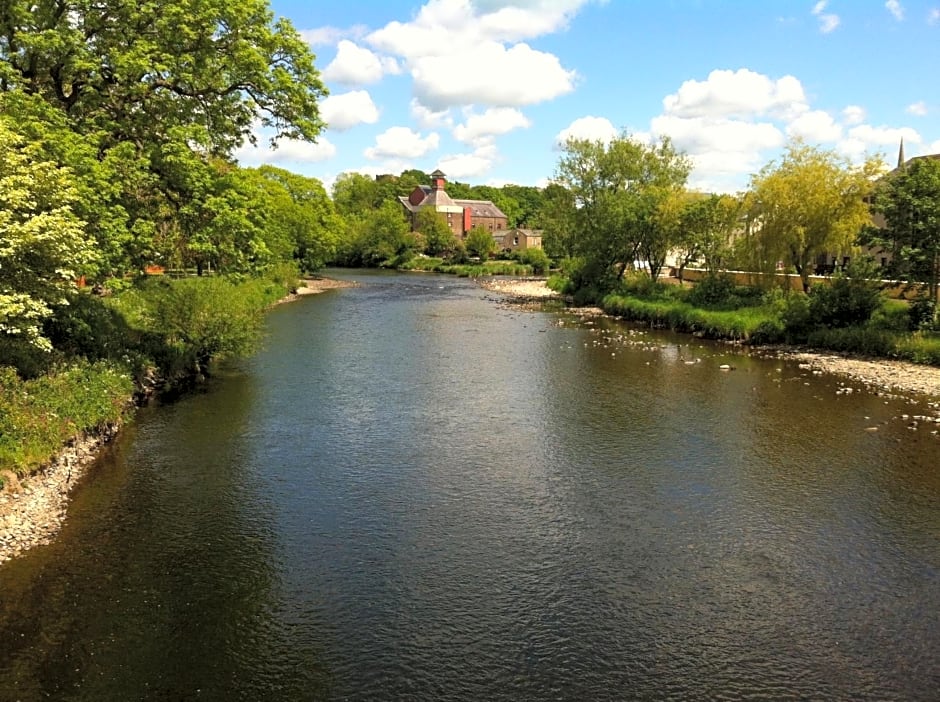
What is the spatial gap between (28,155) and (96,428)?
684 centimetres

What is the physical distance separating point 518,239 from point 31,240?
356 feet

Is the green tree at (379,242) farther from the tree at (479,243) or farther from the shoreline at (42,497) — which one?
the shoreline at (42,497)

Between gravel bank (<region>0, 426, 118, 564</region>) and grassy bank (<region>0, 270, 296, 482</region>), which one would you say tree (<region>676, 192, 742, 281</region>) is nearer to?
grassy bank (<region>0, 270, 296, 482</region>)

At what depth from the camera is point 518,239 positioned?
120m

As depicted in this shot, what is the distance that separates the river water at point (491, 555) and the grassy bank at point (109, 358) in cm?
138

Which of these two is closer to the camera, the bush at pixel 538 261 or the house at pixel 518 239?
the bush at pixel 538 261

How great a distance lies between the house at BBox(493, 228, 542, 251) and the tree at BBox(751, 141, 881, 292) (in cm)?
7684

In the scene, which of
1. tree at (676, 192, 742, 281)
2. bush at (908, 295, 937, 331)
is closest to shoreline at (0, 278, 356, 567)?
bush at (908, 295, 937, 331)

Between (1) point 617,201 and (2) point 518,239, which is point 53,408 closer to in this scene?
(1) point 617,201

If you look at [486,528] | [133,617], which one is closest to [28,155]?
[133,617]

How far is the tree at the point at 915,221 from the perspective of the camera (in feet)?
94.9

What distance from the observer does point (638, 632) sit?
10.5 meters

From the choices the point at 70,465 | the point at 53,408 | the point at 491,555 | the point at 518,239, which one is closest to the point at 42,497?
the point at 70,465

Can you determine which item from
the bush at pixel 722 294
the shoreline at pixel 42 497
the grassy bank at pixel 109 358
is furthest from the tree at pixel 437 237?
the shoreline at pixel 42 497
